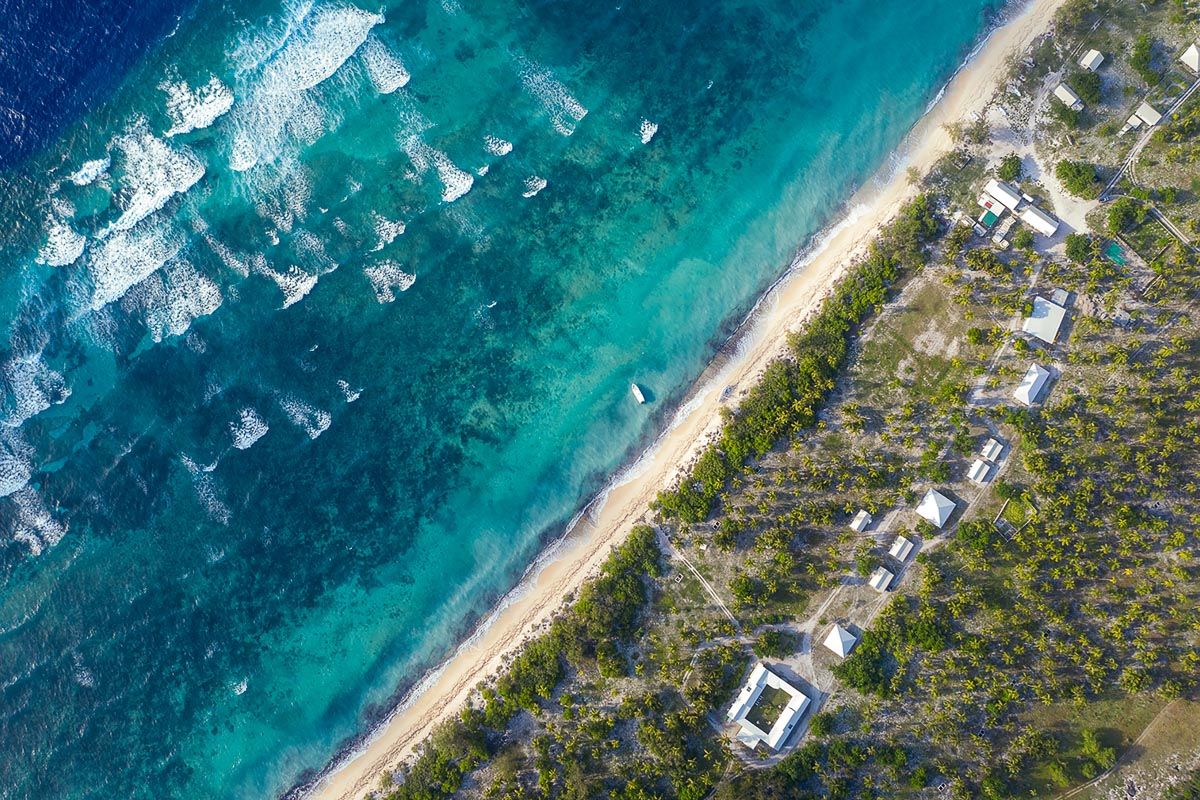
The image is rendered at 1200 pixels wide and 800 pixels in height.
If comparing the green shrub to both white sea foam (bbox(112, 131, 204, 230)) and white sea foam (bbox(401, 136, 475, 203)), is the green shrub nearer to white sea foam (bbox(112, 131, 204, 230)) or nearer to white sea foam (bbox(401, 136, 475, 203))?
white sea foam (bbox(401, 136, 475, 203))

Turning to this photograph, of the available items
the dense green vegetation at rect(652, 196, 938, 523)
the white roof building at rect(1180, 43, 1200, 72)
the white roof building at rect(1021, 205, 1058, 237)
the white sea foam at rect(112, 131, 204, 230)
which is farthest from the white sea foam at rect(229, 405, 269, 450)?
the white roof building at rect(1180, 43, 1200, 72)

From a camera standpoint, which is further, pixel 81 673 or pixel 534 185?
pixel 534 185

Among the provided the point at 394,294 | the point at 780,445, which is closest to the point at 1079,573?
the point at 780,445

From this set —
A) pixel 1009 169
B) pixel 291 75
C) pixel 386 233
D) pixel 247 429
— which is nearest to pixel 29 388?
pixel 247 429

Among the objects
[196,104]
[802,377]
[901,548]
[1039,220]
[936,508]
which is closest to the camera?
[936,508]

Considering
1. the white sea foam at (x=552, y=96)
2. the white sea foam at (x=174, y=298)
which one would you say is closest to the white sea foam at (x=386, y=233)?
the white sea foam at (x=174, y=298)

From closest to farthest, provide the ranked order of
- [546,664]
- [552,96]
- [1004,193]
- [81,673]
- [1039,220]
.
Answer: [1039,220] < [1004,193] < [546,664] < [81,673] < [552,96]

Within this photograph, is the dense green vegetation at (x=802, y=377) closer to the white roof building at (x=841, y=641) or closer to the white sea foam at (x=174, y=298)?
the white roof building at (x=841, y=641)

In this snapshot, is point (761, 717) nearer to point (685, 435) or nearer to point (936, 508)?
point (936, 508)
